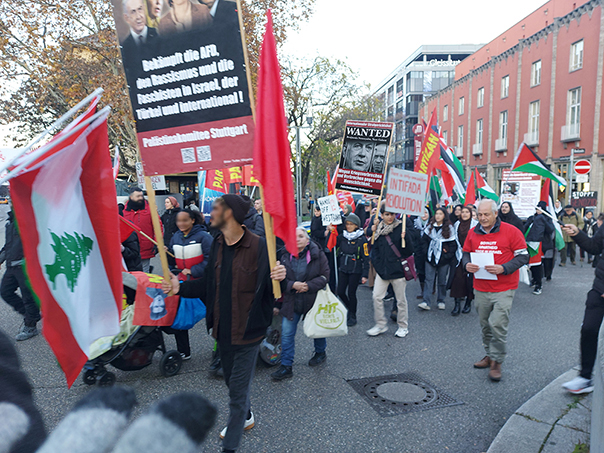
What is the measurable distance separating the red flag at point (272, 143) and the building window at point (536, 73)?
31223 millimetres

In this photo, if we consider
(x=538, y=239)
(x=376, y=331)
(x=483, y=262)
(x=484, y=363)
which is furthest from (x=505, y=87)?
(x=484, y=363)

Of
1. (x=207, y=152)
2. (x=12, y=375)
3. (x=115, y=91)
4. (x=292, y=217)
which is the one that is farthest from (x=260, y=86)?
(x=115, y=91)

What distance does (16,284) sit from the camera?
Answer: 6.34 metres

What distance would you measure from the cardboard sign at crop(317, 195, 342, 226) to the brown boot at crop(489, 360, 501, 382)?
14.3 feet

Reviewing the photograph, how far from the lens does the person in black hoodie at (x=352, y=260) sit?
6.86 m

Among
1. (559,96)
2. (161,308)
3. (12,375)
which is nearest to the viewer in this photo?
(12,375)

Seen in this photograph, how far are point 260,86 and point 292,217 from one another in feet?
3.18

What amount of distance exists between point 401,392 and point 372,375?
0.50 m

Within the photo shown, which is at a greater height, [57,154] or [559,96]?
[559,96]

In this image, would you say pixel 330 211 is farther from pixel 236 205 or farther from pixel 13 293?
pixel 236 205

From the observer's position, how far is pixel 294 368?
5.21m

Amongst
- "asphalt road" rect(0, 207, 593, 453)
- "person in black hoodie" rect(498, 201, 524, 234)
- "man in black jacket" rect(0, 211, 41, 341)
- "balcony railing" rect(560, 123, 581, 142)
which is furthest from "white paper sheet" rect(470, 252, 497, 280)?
"balcony railing" rect(560, 123, 581, 142)

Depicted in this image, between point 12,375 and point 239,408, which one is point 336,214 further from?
point 12,375

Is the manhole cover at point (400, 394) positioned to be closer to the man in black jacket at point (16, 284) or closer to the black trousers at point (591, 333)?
the black trousers at point (591, 333)
